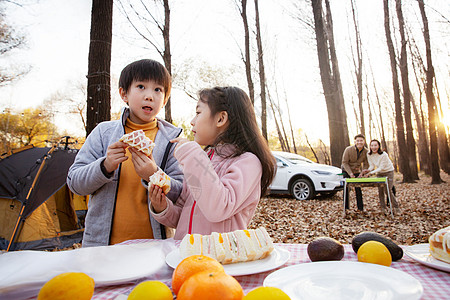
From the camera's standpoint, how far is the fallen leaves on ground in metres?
5.72

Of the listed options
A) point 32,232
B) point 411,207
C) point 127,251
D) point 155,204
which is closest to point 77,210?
point 32,232

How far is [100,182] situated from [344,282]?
4.58 ft

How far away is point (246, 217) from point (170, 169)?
0.73 metres

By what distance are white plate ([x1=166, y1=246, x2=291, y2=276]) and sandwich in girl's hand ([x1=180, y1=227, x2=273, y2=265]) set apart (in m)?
0.02

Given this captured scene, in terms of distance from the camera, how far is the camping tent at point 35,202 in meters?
4.75

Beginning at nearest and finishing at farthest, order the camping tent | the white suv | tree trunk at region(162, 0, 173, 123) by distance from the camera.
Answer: the camping tent, tree trunk at region(162, 0, 173, 123), the white suv

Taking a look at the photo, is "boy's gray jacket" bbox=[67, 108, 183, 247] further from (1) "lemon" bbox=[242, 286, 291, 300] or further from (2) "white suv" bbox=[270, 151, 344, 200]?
(2) "white suv" bbox=[270, 151, 344, 200]

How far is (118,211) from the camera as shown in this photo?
1839mm

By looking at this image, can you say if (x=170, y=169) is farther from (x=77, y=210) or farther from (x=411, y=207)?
(x=411, y=207)

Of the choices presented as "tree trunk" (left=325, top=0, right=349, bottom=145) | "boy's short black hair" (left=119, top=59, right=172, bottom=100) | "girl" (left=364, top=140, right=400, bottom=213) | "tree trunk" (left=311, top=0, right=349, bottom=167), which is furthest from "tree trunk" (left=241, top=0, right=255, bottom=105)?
"boy's short black hair" (left=119, top=59, right=172, bottom=100)

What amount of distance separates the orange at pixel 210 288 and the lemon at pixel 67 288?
249 mm

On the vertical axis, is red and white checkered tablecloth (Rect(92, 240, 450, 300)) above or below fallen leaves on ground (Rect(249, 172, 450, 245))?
above

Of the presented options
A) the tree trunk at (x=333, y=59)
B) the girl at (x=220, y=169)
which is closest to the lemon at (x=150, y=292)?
the girl at (x=220, y=169)

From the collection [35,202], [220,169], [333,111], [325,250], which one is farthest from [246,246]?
[333,111]
